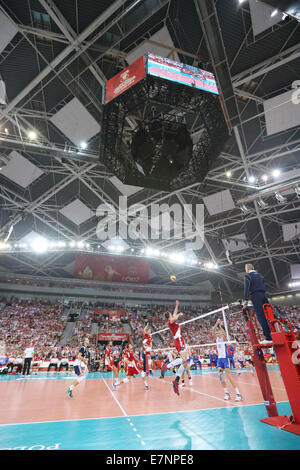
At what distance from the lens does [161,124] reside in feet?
32.4

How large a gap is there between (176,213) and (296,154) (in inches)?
404

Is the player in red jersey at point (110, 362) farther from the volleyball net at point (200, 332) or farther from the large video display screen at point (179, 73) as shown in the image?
the volleyball net at point (200, 332)

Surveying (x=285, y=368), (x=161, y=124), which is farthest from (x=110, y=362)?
(x=161, y=124)

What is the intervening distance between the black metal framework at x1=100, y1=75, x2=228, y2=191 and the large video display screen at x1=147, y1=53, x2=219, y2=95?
16 centimetres

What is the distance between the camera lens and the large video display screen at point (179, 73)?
8.53 m

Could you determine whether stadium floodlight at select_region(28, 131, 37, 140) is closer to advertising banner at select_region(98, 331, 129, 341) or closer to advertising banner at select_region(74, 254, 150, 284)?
advertising banner at select_region(74, 254, 150, 284)

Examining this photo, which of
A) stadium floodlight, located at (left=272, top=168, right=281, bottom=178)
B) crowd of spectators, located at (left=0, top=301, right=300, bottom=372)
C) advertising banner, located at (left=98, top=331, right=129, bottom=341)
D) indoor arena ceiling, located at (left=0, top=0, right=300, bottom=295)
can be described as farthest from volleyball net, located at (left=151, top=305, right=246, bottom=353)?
stadium floodlight, located at (left=272, top=168, right=281, bottom=178)

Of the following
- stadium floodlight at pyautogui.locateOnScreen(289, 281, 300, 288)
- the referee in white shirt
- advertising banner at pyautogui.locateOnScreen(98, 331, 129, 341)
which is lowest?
the referee in white shirt

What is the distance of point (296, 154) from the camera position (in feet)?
52.3

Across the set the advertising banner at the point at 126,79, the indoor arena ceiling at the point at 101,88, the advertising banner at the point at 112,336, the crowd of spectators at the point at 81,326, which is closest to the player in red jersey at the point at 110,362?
the indoor arena ceiling at the point at 101,88

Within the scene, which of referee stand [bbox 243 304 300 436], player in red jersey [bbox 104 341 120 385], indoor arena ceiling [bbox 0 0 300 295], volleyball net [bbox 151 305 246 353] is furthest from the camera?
volleyball net [bbox 151 305 246 353]

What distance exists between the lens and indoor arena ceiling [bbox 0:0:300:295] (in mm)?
9555

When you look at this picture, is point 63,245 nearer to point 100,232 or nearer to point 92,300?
point 100,232

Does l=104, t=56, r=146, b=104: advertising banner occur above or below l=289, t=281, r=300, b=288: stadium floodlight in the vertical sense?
above
